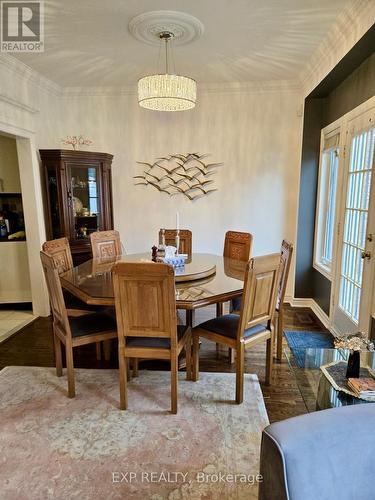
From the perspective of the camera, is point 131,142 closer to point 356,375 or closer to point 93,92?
point 93,92

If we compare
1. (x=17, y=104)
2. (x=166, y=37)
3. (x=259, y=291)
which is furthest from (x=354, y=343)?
(x=17, y=104)

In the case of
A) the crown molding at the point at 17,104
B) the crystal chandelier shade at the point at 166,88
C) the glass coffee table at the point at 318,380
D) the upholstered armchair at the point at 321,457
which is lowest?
the glass coffee table at the point at 318,380

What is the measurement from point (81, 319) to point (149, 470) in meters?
1.18

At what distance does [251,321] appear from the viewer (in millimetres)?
2244

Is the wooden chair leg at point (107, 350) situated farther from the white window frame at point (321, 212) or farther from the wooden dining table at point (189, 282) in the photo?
the white window frame at point (321, 212)

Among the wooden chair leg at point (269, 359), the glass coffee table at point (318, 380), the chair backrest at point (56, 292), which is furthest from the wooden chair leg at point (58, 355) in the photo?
the glass coffee table at point (318, 380)

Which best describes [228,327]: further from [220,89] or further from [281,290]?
[220,89]

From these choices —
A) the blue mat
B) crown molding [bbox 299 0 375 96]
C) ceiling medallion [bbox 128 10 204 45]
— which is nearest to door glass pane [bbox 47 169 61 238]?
ceiling medallion [bbox 128 10 204 45]

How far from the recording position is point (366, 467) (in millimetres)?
949

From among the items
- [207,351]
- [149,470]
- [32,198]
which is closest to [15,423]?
[149,470]

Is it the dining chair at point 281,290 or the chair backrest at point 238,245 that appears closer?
the dining chair at point 281,290

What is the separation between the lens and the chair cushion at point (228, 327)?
226cm

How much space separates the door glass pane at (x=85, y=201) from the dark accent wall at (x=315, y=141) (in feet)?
8.36

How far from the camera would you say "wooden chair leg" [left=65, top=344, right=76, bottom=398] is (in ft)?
7.49
